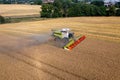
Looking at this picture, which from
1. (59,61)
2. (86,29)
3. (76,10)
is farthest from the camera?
(76,10)

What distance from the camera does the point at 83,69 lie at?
15.2 metres

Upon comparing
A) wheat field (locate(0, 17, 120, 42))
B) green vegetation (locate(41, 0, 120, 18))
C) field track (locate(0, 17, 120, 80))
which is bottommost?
field track (locate(0, 17, 120, 80))

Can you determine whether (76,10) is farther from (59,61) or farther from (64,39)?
(59,61)

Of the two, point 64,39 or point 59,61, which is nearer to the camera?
point 59,61

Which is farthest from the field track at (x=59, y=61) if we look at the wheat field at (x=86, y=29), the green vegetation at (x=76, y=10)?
the green vegetation at (x=76, y=10)

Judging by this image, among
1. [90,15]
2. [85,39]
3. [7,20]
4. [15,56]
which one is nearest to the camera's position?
[15,56]

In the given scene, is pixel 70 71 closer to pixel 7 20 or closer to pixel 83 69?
pixel 83 69

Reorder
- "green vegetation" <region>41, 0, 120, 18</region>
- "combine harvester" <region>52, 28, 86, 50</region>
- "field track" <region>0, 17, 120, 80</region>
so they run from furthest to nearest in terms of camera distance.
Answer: "green vegetation" <region>41, 0, 120, 18</region> < "combine harvester" <region>52, 28, 86, 50</region> < "field track" <region>0, 17, 120, 80</region>

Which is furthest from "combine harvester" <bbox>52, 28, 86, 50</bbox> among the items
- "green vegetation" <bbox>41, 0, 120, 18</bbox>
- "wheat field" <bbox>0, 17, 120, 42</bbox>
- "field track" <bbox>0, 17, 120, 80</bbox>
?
"green vegetation" <bbox>41, 0, 120, 18</bbox>

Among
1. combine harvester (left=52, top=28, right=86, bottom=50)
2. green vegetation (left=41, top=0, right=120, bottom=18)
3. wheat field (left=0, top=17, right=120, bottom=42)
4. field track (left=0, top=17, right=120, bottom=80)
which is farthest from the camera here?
green vegetation (left=41, top=0, right=120, bottom=18)

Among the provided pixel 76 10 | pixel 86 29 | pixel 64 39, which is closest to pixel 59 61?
pixel 64 39

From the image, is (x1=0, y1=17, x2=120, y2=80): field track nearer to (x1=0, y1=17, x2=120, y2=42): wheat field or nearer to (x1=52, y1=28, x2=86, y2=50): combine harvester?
(x1=52, y1=28, x2=86, y2=50): combine harvester

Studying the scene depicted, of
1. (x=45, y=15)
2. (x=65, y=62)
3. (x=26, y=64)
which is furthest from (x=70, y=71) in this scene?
(x=45, y=15)

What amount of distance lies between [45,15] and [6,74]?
170 ft
